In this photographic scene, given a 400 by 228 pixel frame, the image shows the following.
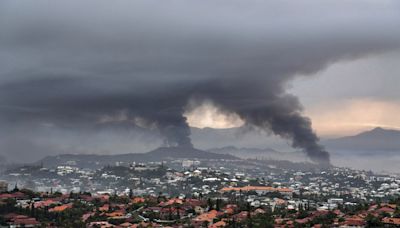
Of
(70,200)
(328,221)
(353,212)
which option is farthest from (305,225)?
(70,200)

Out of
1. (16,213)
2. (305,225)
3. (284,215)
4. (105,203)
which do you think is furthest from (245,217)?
(16,213)

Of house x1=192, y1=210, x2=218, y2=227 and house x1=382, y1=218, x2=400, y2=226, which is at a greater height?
house x1=382, y1=218, x2=400, y2=226

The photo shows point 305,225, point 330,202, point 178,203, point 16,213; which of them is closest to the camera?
point 305,225

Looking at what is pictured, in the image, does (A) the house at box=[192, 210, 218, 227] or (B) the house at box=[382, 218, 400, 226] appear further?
(A) the house at box=[192, 210, 218, 227]

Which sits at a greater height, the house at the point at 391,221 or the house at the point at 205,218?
the house at the point at 391,221

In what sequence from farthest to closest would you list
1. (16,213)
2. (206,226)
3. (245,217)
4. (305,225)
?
(16,213), (245,217), (206,226), (305,225)

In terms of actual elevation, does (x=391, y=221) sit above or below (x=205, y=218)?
above

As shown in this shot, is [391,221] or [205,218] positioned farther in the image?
[205,218]

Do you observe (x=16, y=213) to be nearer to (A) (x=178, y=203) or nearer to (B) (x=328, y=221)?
(A) (x=178, y=203)

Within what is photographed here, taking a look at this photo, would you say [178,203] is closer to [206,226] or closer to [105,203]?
[105,203]

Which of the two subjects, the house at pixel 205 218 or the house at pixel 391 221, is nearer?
the house at pixel 391 221

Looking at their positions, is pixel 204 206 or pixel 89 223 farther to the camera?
pixel 204 206
